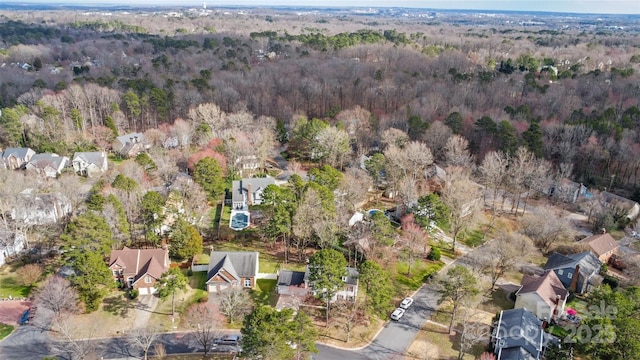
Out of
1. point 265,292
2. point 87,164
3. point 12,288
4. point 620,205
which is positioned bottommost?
point 12,288

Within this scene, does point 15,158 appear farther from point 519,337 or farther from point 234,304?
point 519,337

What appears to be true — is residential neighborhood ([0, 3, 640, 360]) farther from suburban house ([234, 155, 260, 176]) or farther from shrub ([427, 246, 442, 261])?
shrub ([427, 246, 442, 261])

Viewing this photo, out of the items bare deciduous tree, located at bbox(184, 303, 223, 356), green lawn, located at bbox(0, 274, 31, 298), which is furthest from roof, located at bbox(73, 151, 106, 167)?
bare deciduous tree, located at bbox(184, 303, 223, 356)

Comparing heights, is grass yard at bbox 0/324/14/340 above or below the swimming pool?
below

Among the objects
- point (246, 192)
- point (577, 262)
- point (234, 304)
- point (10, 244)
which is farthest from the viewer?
point (246, 192)

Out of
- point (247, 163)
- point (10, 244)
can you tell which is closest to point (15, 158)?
point (10, 244)

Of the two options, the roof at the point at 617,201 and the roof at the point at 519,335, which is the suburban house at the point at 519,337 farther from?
the roof at the point at 617,201
